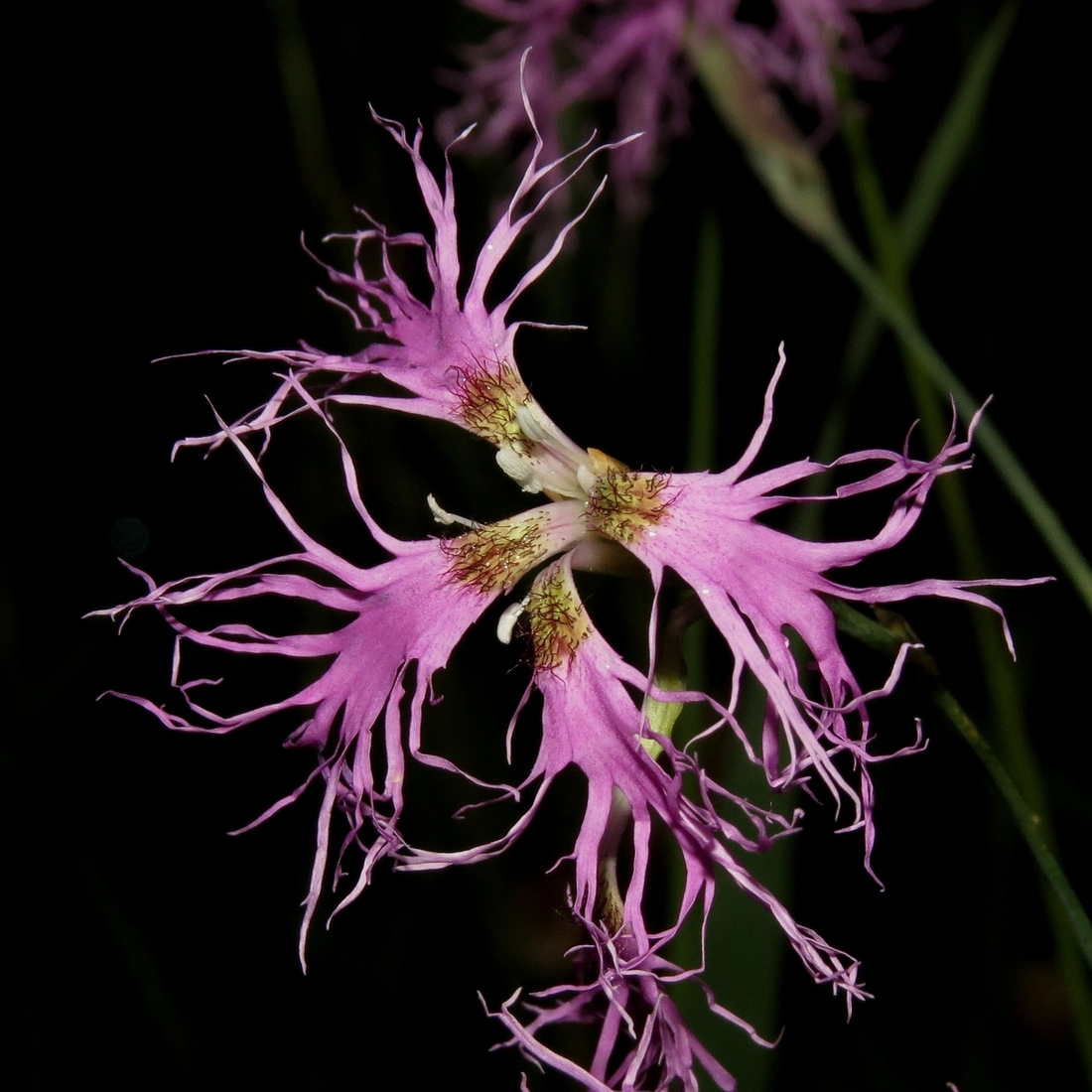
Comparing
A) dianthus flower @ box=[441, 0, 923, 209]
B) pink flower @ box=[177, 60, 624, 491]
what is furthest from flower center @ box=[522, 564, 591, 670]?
dianthus flower @ box=[441, 0, 923, 209]

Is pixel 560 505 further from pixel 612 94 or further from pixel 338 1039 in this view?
pixel 338 1039

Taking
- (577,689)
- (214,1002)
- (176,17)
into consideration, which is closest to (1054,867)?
(577,689)

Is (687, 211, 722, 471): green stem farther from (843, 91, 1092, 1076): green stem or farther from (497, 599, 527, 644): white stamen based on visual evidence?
(497, 599, 527, 644): white stamen

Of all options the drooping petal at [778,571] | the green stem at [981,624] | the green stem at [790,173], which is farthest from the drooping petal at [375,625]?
the green stem at [981,624]

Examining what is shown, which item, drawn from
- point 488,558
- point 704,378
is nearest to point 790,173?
point 704,378

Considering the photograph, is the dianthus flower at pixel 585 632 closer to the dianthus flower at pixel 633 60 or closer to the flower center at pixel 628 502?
the flower center at pixel 628 502
